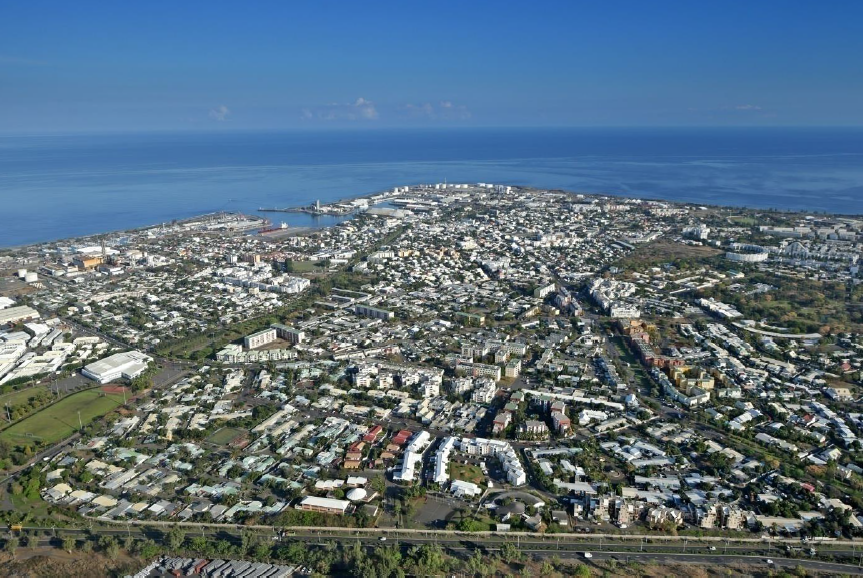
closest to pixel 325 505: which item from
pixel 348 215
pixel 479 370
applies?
pixel 479 370

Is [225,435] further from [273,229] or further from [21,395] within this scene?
[273,229]

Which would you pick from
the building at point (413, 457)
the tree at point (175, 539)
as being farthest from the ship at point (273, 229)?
the tree at point (175, 539)

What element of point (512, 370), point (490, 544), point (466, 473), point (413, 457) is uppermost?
point (512, 370)

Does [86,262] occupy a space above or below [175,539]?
above

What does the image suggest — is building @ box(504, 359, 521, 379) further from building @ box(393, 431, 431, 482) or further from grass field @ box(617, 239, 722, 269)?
grass field @ box(617, 239, 722, 269)

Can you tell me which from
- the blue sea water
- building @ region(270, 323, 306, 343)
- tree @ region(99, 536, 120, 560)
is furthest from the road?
the blue sea water

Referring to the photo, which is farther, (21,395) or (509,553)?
(21,395)
